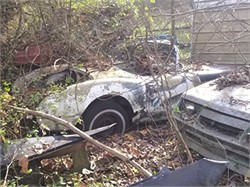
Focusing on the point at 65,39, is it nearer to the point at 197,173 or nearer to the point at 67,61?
the point at 67,61

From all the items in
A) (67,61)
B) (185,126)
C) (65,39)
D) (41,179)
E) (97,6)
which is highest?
(97,6)

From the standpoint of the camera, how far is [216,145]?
350 centimetres

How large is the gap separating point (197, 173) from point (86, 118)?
7.77 feet

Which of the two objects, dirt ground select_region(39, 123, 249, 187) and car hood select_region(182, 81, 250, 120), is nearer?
car hood select_region(182, 81, 250, 120)

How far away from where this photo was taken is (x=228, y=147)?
11.1 ft

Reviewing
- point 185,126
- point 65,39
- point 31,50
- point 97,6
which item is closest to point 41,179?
point 185,126

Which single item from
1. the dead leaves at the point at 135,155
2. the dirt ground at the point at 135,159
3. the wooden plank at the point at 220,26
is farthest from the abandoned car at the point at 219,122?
the wooden plank at the point at 220,26

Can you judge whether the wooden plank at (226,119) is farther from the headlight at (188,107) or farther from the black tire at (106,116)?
the black tire at (106,116)

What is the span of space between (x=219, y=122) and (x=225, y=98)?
0.32 m

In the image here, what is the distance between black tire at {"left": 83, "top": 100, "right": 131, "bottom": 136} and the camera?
14.8ft

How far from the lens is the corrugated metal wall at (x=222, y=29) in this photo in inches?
143

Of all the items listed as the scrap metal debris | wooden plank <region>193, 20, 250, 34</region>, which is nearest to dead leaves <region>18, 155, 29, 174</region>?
wooden plank <region>193, 20, 250, 34</region>

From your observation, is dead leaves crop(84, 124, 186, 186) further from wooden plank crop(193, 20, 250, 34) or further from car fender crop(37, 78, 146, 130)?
wooden plank crop(193, 20, 250, 34)

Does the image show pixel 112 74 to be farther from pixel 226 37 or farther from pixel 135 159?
pixel 226 37
